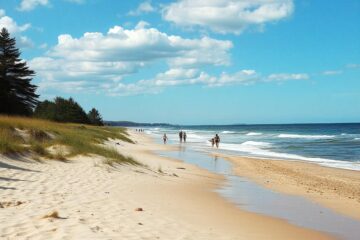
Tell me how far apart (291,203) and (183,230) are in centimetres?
554

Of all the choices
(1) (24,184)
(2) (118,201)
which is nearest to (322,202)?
(2) (118,201)

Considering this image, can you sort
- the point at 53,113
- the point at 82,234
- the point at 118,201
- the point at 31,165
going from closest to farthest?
the point at 82,234, the point at 118,201, the point at 31,165, the point at 53,113

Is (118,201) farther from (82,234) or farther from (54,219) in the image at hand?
(82,234)

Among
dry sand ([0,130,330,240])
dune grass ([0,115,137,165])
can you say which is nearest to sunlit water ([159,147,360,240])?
dry sand ([0,130,330,240])

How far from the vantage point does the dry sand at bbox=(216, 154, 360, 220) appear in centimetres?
1295

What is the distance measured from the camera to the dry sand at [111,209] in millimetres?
7281

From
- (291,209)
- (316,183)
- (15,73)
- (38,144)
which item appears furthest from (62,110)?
(291,209)

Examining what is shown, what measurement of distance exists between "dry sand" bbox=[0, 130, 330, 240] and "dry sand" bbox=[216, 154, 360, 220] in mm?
2940

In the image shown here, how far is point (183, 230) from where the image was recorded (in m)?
7.97

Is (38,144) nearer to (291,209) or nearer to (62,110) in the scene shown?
(291,209)

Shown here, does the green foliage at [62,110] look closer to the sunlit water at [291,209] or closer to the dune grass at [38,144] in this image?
the dune grass at [38,144]

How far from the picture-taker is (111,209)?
913 centimetres

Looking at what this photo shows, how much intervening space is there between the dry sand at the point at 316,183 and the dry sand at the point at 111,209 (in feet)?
9.65

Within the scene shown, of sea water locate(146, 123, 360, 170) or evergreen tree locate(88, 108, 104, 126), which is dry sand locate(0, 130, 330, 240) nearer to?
sea water locate(146, 123, 360, 170)
